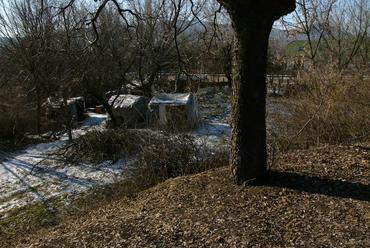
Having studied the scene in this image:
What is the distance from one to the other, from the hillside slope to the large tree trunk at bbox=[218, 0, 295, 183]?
1.21 feet

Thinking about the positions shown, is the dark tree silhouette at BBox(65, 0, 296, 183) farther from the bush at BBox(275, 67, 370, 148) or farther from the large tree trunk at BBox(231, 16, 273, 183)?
the bush at BBox(275, 67, 370, 148)

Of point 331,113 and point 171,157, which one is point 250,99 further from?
point 331,113

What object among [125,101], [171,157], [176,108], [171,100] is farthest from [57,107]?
[171,157]

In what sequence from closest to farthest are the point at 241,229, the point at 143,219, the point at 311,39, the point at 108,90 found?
the point at 241,229, the point at 143,219, the point at 108,90, the point at 311,39

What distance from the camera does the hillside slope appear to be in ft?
12.7

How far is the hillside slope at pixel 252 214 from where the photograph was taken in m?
3.88

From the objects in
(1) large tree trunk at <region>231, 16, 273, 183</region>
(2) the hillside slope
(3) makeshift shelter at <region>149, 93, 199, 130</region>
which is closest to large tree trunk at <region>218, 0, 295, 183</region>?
(1) large tree trunk at <region>231, 16, 273, 183</region>

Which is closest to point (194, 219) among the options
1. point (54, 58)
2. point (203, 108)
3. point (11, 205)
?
point (11, 205)

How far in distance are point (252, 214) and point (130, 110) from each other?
1195 centimetres

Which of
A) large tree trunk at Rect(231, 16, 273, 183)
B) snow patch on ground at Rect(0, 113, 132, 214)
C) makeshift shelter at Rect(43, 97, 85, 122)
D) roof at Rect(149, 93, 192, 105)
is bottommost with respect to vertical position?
snow patch on ground at Rect(0, 113, 132, 214)

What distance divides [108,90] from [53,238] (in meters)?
13.5

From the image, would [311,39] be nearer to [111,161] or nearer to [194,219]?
[111,161]

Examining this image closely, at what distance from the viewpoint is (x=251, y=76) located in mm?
4762

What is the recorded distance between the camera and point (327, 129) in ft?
29.8
